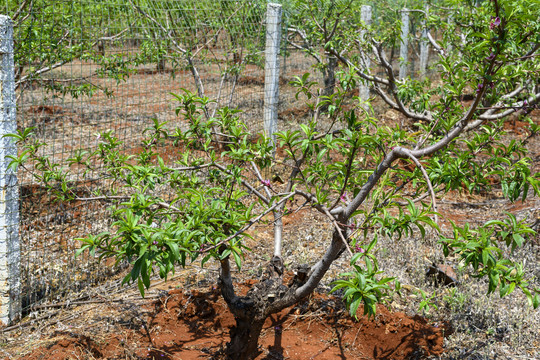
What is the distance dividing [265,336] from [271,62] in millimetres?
3708

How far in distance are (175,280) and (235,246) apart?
6.14 feet

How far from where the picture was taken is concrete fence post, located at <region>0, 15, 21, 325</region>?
10.4 ft

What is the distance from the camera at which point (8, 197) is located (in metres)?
3.25

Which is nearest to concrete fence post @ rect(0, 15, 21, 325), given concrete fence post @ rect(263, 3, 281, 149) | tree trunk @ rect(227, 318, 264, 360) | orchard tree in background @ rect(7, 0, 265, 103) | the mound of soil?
the mound of soil

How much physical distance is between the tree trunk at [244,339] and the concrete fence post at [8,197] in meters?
1.57

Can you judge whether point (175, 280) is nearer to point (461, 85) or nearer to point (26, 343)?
point (26, 343)

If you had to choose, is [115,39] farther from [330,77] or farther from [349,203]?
[330,77]

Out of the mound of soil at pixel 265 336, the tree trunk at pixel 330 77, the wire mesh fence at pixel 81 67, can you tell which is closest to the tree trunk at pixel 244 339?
the mound of soil at pixel 265 336

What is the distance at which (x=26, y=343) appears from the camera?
3047 millimetres

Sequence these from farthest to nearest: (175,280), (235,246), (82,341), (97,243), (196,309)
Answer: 1. (175,280)
2. (196,309)
3. (82,341)
4. (235,246)
5. (97,243)

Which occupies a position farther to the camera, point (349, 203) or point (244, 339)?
point (244, 339)

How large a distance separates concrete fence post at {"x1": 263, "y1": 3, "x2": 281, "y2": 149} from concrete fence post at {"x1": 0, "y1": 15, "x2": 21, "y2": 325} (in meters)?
3.18

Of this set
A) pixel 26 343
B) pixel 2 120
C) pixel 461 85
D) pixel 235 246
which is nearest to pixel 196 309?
pixel 26 343

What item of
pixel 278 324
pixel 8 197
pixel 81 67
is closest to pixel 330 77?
pixel 81 67
